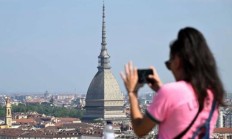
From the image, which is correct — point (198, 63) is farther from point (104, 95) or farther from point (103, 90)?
point (103, 90)

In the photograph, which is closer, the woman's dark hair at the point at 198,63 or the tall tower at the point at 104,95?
the woman's dark hair at the point at 198,63

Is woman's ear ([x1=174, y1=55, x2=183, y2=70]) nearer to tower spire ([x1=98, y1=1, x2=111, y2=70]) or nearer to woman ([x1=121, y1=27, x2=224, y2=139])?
woman ([x1=121, y1=27, x2=224, y2=139])

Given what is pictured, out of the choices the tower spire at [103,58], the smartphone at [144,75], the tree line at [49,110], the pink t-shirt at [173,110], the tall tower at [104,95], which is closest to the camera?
the pink t-shirt at [173,110]

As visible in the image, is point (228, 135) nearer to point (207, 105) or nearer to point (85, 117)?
point (85, 117)

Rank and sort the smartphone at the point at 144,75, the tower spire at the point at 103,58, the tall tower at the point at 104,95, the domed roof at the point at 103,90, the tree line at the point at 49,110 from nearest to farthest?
the smartphone at the point at 144,75
the tall tower at the point at 104,95
the domed roof at the point at 103,90
the tower spire at the point at 103,58
the tree line at the point at 49,110

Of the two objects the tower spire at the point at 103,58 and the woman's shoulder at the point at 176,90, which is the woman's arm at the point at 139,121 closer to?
the woman's shoulder at the point at 176,90

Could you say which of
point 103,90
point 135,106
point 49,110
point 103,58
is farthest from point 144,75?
point 49,110

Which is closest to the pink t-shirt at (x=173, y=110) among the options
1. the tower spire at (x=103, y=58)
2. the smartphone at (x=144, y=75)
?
the smartphone at (x=144, y=75)

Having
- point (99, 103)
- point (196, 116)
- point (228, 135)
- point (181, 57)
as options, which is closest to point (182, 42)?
point (181, 57)

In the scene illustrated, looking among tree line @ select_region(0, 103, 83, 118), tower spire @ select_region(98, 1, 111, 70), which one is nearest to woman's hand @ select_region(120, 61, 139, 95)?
tower spire @ select_region(98, 1, 111, 70)
